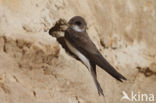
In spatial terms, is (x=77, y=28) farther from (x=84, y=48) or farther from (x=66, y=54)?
(x=66, y=54)

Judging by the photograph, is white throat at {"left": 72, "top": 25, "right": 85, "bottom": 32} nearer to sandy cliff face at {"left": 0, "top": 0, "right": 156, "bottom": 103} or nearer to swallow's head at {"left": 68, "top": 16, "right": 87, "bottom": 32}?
swallow's head at {"left": 68, "top": 16, "right": 87, "bottom": 32}

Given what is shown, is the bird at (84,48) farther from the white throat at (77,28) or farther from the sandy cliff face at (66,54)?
the sandy cliff face at (66,54)

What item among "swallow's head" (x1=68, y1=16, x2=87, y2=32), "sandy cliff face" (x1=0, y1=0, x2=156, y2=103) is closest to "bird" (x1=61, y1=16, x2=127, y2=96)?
"swallow's head" (x1=68, y1=16, x2=87, y2=32)

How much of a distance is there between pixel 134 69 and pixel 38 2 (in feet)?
4.38

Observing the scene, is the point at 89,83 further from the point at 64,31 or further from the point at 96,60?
the point at 64,31

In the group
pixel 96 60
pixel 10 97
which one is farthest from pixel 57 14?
pixel 10 97

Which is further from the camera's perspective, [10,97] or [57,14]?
[57,14]

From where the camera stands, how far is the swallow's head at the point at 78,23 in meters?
4.07

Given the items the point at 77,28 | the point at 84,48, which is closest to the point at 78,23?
the point at 77,28

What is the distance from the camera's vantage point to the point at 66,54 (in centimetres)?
382

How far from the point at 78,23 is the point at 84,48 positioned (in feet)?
0.76

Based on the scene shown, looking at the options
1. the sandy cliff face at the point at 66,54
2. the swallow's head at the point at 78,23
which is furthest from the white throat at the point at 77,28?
the sandy cliff face at the point at 66,54

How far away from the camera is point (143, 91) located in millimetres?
4699

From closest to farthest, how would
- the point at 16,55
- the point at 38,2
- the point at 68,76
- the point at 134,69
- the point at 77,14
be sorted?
the point at 16,55 → the point at 68,76 → the point at 38,2 → the point at 77,14 → the point at 134,69
